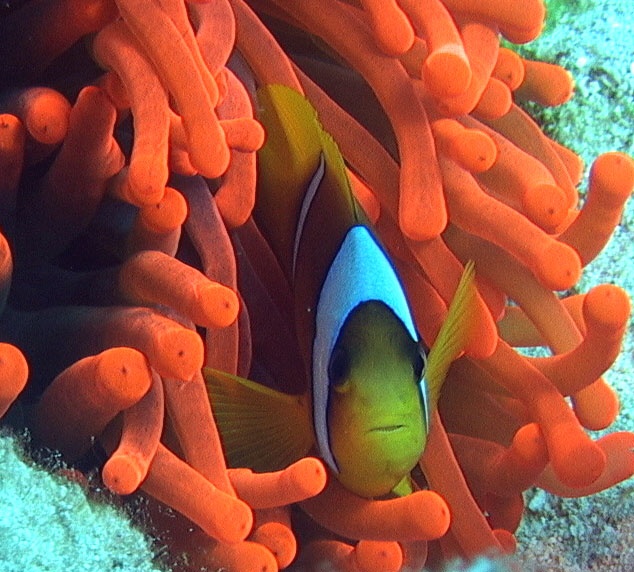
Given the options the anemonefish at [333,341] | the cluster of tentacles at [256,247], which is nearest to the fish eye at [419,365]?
the anemonefish at [333,341]

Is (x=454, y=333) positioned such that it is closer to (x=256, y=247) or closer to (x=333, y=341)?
(x=333, y=341)

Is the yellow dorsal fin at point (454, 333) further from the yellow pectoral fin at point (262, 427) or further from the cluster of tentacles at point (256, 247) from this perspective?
the yellow pectoral fin at point (262, 427)

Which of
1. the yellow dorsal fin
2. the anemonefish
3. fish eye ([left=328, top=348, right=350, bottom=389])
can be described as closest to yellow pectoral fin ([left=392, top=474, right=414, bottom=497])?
the anemonefish

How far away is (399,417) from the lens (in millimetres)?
827

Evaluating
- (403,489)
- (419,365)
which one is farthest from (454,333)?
(403,489)

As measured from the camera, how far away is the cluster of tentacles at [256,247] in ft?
2.56

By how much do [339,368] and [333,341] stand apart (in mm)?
31

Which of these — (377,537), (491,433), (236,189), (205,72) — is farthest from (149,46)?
(491,433)

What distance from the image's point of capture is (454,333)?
0.94m

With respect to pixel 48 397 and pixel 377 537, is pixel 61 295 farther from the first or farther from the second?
pixel 377 537

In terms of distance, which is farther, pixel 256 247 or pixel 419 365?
pixel 256 247

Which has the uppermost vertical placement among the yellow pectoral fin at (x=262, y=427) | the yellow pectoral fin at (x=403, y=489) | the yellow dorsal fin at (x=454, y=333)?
the yellow dorsal fin at (x=454, y=333)

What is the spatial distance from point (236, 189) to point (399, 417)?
290 mm

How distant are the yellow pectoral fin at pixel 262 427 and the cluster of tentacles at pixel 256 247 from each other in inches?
1.9
